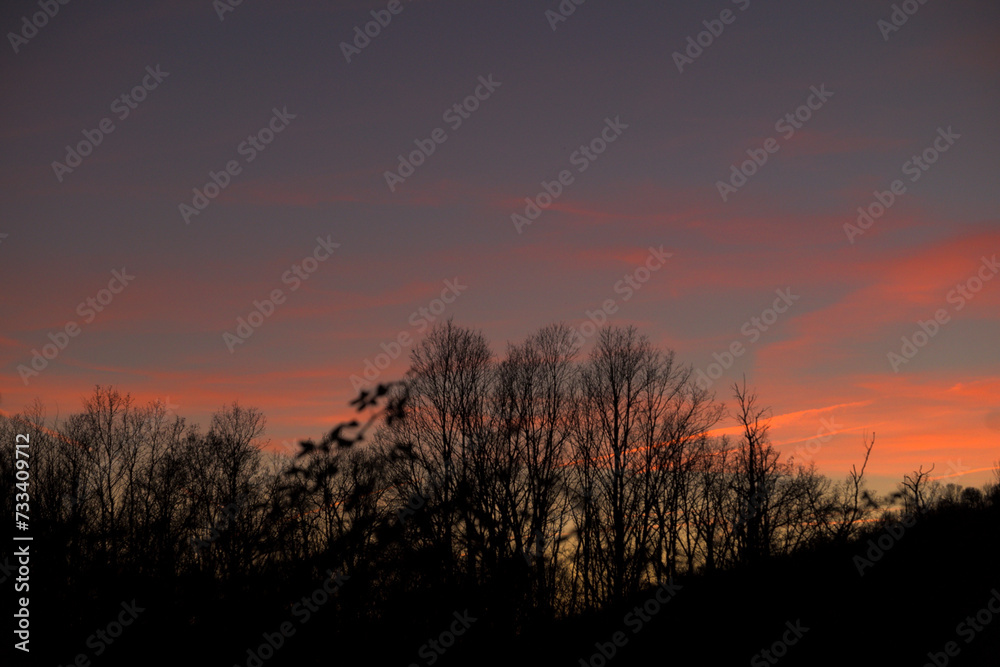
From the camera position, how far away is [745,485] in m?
52.3

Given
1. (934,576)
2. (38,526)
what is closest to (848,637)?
(934,576)

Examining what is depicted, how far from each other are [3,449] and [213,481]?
1288 cm

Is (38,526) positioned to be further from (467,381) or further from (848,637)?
(467,381)

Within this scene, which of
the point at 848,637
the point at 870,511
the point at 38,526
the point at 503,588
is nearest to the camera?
the point at 38,526
